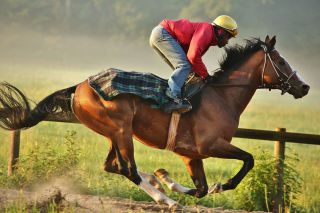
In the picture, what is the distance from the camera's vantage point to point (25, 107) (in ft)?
23.7

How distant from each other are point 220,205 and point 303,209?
1.15 metres

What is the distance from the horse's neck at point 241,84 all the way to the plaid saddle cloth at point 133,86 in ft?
1.36

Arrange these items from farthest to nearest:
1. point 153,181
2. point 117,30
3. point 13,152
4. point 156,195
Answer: point 117,30
point 13,152
point 153,181
point 156,195

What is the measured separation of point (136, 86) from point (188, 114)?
2.09ft

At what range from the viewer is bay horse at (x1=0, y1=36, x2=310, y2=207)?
683 cm

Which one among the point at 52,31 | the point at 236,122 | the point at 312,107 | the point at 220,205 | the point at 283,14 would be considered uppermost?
the point at 283,14

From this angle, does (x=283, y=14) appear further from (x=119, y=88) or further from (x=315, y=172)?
(x=119, y=88)

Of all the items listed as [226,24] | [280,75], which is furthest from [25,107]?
[280,75]

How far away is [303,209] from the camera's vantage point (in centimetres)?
873

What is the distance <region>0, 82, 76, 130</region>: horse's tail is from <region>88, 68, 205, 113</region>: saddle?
423mm

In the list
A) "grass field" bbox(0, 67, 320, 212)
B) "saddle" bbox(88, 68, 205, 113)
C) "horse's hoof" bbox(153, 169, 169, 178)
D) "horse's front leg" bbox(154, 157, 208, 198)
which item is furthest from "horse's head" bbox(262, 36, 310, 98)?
"horse's hoof" bbox(153, 169, 169, 178)

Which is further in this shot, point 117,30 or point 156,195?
point 117,30

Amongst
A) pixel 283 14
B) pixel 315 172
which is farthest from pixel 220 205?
pixel 283 14

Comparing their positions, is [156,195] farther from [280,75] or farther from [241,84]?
[280,75]
